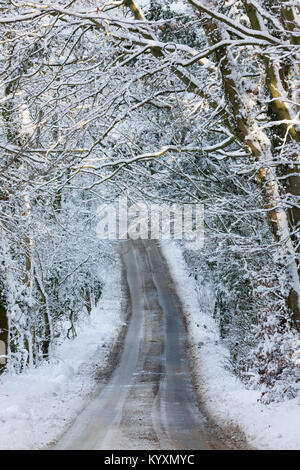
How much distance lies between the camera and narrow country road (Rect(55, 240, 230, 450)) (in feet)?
29.2

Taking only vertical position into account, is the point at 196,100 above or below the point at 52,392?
above

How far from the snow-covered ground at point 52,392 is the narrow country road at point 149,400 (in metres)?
0.42

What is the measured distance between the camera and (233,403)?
1155cm

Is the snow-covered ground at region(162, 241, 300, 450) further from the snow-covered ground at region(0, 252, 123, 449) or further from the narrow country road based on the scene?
the snow-covered ground at region(0, 252, 123, 449)

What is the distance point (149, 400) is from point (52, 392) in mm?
2461

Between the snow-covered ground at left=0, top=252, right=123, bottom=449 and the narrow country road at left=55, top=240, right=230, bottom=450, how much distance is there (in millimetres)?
424

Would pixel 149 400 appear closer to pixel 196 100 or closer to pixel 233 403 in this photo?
pixel 233 403

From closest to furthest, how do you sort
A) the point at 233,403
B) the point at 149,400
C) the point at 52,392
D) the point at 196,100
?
the point at 196,100
the point at 233,403
the point at 149,400
the point at 52,392

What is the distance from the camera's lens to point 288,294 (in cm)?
963

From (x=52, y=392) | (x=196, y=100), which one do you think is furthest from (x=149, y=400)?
(x=196, y=100)

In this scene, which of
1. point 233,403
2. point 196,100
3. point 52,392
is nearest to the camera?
point 196,100
